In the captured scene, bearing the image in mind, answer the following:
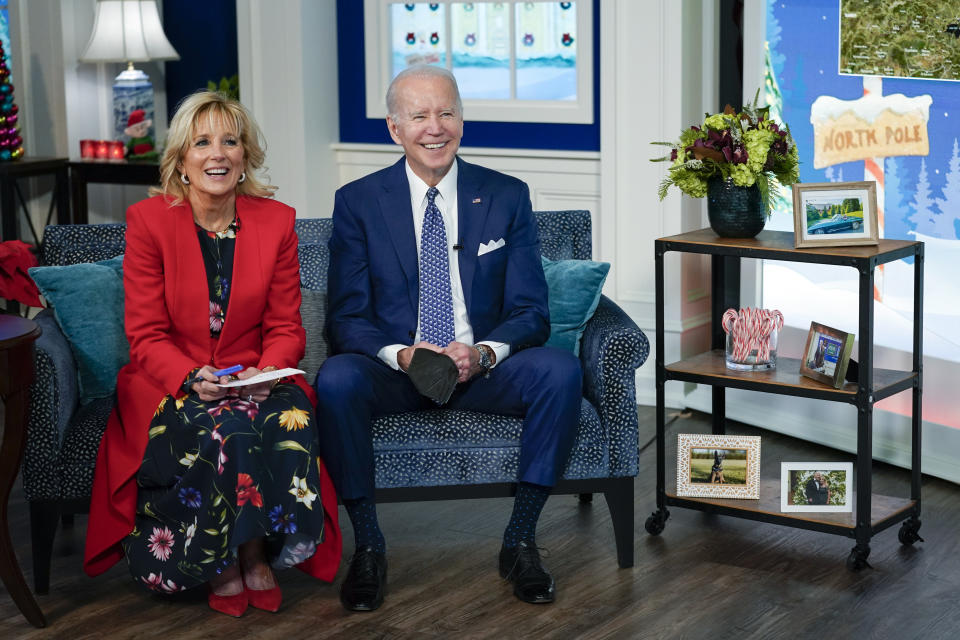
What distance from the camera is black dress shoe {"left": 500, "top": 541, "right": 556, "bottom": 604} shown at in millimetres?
2914

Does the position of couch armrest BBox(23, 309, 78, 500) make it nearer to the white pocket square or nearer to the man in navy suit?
the man in navy suit

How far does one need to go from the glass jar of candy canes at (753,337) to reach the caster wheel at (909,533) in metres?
0.53

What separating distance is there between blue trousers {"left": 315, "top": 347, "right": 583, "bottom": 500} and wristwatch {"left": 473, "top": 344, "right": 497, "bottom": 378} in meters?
0.02

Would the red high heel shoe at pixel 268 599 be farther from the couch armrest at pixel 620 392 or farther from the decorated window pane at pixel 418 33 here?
the decorated window pane at pixel 418 33

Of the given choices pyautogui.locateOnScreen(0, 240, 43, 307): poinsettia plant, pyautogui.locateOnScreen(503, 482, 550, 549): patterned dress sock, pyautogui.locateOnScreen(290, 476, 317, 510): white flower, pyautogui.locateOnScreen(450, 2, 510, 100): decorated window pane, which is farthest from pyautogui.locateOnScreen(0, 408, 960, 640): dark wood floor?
pyautogui.locateOnScreen(450, 2, 510, 100): decorated window pane

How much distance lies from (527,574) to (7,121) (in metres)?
3.58

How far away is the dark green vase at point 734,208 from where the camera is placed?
3135 mm

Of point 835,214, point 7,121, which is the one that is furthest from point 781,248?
point 7,121

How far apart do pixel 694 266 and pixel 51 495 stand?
250cm

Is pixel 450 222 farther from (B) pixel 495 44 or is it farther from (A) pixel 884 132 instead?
(B) pixel 495 44

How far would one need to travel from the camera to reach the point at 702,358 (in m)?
3.42

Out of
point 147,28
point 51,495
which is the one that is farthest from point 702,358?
point 147,28

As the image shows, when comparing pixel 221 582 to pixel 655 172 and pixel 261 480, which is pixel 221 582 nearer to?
pixel 261 480

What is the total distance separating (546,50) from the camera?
4.77 m
